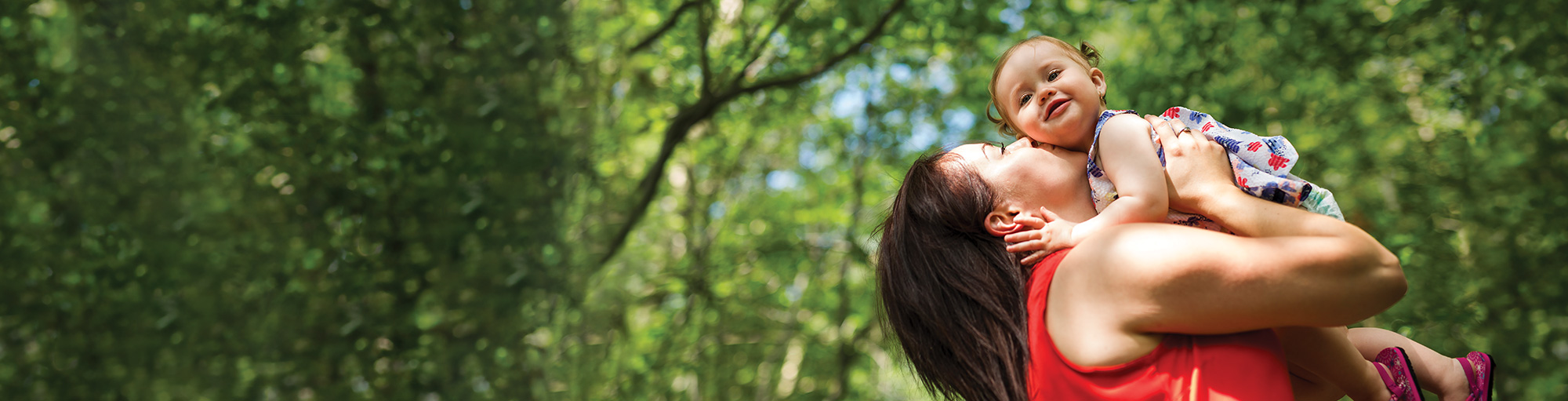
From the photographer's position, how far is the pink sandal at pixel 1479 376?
54.2 inches

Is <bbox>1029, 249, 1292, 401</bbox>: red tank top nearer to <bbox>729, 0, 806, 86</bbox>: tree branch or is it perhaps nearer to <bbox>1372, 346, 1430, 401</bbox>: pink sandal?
<bbox>1372, 346, 1430, 401</bbox>: pink sandal

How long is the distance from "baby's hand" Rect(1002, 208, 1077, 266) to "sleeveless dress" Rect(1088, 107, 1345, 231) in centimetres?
8

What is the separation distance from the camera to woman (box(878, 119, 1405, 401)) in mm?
1076

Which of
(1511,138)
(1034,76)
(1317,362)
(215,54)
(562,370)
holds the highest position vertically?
(1034,76)

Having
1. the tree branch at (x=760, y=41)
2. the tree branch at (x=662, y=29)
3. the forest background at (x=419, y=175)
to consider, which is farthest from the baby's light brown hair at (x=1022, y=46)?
the tree branch at (x=662, y=29)

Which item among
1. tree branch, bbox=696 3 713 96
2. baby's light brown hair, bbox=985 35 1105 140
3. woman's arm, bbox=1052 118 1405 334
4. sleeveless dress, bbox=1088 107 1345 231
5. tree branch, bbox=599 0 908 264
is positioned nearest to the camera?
woman's arm, bbox=1052 118 1405 334

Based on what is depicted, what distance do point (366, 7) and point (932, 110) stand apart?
3098 mm

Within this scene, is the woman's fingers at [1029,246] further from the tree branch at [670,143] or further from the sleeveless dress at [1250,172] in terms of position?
the tree branch at [670,143]

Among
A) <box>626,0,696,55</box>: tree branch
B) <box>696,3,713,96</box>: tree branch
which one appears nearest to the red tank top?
<box>696,3,713,96</box>: tree branch

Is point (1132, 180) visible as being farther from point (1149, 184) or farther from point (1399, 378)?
point (1399, 378)

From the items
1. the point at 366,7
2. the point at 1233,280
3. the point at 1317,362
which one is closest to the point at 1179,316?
the point at 1233,280

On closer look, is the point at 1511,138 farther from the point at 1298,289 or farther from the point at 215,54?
the point at 215,54

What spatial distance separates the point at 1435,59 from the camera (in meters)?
3.62

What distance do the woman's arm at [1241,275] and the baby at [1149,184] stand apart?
0.11m
